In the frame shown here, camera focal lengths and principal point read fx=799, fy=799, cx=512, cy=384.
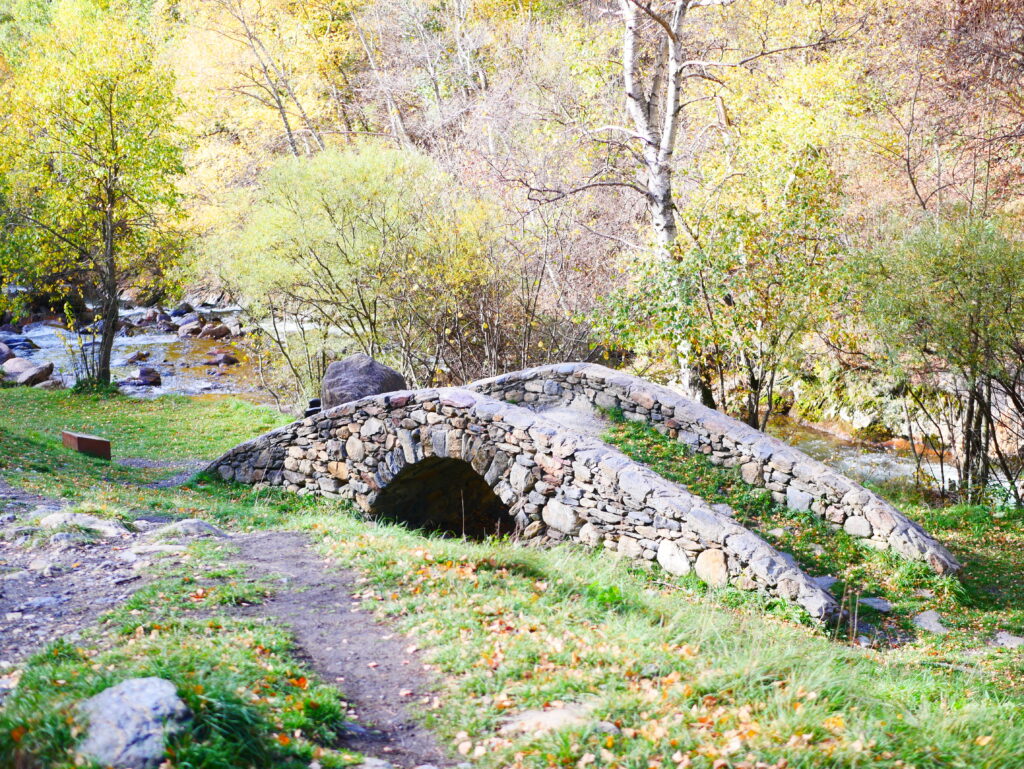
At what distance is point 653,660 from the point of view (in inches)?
184

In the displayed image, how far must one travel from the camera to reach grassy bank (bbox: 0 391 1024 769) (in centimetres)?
373

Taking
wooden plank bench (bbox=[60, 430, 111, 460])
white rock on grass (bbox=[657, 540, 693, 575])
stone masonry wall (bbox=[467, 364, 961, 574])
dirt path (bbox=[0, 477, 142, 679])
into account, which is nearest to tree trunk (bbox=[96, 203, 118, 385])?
wooden plank bench (bbox=[60, 430, 111, 460])

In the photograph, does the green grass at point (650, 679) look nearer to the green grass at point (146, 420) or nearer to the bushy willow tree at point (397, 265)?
the green grass at point (146, 420)

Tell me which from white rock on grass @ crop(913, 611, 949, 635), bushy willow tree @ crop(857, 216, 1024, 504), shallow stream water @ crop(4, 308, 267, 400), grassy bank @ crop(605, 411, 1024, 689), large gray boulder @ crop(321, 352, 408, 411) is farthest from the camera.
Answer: shallow stream water @ crop(4, 308, 267, 400)

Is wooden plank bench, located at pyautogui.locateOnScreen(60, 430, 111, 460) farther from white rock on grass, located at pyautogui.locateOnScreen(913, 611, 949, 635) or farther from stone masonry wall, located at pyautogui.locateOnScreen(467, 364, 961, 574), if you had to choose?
white rock on grass, located at pyautogui.locateOnScreen(913, 611, 949, 635)

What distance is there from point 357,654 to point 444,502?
668cm

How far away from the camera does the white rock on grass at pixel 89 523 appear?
23.1 ft

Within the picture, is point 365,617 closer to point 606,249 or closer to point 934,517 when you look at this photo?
point 934,517

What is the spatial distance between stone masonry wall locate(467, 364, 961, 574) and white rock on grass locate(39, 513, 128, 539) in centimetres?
569

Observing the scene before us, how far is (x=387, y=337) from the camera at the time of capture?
1708 cm

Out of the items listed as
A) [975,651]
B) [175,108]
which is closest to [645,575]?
[975,651]

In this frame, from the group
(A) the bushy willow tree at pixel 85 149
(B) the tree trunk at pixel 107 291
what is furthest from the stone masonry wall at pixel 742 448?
(B) the tree trunk at pixel 107 291

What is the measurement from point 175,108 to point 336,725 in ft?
60.3

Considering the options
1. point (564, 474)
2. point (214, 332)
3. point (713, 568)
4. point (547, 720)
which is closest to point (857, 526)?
point (713, 568)
